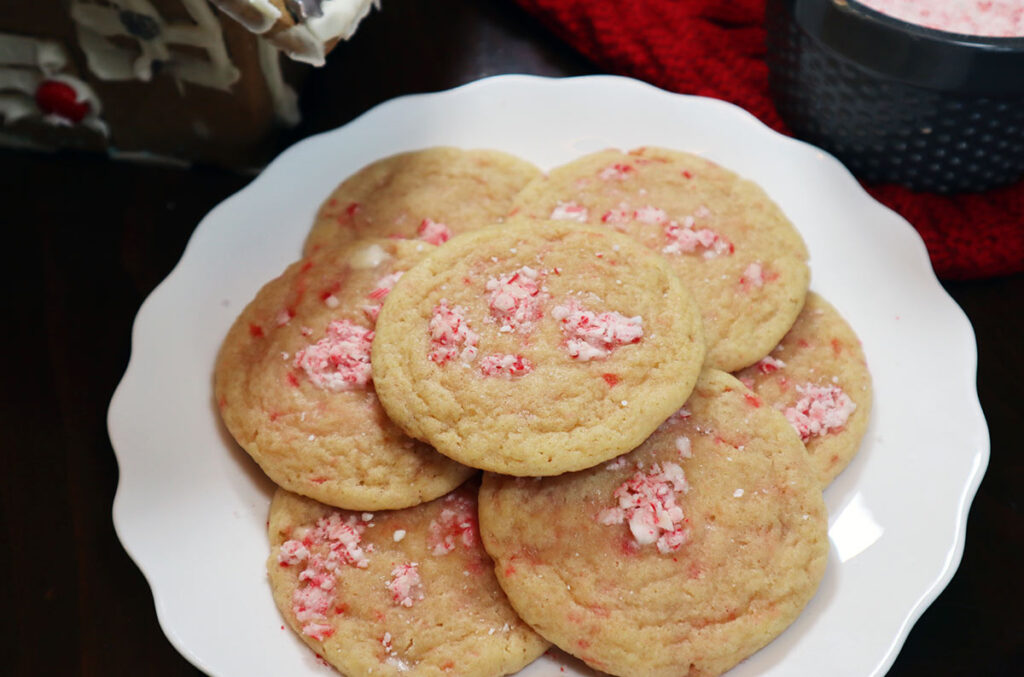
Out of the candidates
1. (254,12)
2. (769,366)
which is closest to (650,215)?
(769,366)

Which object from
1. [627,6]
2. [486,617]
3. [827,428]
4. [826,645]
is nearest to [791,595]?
[826,645]

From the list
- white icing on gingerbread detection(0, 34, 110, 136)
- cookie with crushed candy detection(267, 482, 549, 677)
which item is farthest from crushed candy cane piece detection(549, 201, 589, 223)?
white icing on gingerbread detection(0, 34, 110, 136)

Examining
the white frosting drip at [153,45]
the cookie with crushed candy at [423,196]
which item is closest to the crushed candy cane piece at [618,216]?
the cookie with crushed candy at [423,196]

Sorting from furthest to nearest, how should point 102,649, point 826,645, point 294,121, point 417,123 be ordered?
point 294,121
point 417,123
point 102,649
point 826,645

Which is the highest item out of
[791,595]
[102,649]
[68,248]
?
[791,595]

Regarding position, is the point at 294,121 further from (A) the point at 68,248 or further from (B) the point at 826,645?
(B) the point at 826,645

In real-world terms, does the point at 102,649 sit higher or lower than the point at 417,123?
lower

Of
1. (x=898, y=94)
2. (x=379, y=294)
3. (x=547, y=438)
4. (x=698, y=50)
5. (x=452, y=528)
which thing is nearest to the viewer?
(x=547, y=438)

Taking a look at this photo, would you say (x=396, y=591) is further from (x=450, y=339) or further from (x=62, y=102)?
(x=62, y=102)
